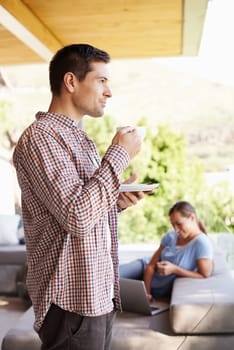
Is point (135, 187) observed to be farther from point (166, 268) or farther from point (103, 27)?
point (103, 27)

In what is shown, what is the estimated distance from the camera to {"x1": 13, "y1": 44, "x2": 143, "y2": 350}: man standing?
1324 millimetres

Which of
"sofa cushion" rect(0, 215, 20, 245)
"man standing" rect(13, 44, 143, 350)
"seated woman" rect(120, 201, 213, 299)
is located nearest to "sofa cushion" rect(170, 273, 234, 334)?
"seated woman" rect(120, 201, 213, 299)

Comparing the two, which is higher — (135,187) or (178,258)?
(135,187)

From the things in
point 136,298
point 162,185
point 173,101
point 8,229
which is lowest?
point 136,298

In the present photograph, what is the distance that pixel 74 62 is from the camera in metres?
1.54

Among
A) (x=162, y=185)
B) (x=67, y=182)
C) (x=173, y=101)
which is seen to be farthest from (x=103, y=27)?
(x=173, y=101)

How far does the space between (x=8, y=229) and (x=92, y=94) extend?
4.10 metres

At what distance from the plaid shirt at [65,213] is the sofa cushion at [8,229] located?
156 inches

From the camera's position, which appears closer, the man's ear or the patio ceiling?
the man's ear

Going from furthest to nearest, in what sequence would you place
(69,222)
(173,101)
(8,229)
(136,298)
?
(173,101), (8,229), (136,298), (69,222)

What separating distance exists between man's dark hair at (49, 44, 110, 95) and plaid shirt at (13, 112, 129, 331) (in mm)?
120

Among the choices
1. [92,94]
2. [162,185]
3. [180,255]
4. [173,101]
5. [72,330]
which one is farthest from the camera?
[173,101]

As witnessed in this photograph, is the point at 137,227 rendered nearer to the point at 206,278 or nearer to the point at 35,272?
the point at 206,278

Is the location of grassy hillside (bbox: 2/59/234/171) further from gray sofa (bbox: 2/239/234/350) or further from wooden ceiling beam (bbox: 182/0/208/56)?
A: gray sofa (bbox: 2/239/234/350)
